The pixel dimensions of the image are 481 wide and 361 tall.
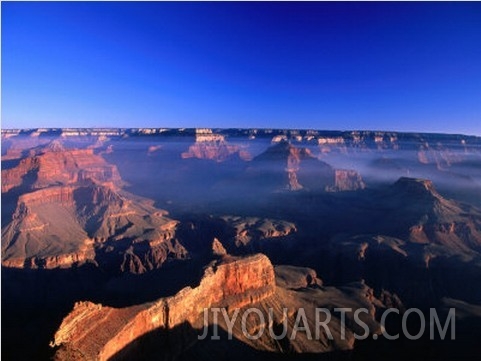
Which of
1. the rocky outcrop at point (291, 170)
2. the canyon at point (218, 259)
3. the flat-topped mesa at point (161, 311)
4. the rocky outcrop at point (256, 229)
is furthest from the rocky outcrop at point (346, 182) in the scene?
the flat-topped mesa at point (161, 311)

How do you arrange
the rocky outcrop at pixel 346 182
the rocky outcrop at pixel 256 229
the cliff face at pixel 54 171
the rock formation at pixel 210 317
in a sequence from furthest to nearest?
the rocky outcrop at pixel 346 182, the cliff face at pixel 54 171, the rocky outcrop at pixel 256 229, the rock formation at pixel 210 317

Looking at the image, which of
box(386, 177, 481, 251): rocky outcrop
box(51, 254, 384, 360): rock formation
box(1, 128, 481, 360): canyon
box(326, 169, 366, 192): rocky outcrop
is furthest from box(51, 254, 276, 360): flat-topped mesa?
box(326, 169, 366, 192): rocky outcrop

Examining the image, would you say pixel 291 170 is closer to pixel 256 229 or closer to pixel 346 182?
pixel 346 182

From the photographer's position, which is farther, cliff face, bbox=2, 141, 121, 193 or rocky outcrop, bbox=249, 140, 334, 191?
rocky outcrop, bbox=249, 140, 334, 191

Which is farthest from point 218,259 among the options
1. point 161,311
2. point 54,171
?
point 54,171

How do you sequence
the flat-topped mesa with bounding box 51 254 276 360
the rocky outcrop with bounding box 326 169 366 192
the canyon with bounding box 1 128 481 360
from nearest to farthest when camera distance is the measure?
the flat-topped mesa with bounding box 51 254 276 360 → the canyon with bounding box 1 128 481 360 → the rocky outcrop with bounding box 326 169 366 192

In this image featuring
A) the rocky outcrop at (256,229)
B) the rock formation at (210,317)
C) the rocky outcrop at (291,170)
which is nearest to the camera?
the rock formation at (210,317)

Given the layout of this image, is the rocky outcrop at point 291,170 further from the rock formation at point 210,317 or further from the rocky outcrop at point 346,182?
the rock formation at point 210,317

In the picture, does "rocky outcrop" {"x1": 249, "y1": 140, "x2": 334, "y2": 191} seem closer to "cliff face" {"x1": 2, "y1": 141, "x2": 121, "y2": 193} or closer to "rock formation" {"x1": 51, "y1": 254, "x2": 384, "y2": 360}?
"cliff face" {"x1": 2, "y1": 141, "x2": 121, "y2": 193}
